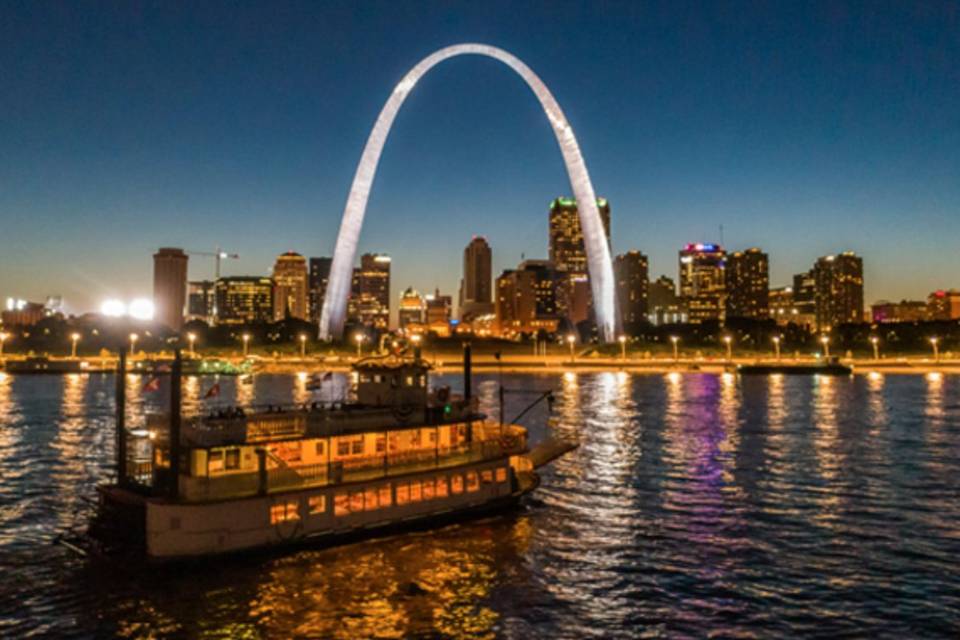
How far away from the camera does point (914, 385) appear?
118 m

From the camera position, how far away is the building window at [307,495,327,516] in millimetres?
26750

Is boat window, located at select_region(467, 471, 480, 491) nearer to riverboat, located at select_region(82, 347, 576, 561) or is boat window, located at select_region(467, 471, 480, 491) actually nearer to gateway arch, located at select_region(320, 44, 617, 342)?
riverboat, located at select_region(82, 347, 576, 561)

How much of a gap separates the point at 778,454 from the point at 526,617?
34601 millimetres

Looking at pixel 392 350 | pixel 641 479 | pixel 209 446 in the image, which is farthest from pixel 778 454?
pixel 209 446

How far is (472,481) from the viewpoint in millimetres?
31609

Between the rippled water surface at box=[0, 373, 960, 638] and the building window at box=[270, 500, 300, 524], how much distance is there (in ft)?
4.01

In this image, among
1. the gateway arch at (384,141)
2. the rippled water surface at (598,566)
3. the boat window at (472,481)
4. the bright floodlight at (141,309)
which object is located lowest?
the rippled water surface at (598,566)

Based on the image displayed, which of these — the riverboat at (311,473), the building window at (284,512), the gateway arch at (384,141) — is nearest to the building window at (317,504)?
the riverboat at (311,473)

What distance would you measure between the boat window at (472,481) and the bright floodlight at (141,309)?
51.1ft

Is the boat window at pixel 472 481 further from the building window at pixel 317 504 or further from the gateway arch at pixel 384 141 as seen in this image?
the gateway arch at pixel 384 141

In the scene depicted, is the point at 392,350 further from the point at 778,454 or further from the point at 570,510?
the point at 778,454

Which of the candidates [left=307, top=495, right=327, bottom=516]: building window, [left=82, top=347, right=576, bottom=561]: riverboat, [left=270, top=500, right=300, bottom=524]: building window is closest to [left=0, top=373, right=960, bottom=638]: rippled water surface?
[left=82, top=347, right=576, bottom=561]: riverboat

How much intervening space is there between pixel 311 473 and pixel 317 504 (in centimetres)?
107

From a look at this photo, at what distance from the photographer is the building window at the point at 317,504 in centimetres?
2675
